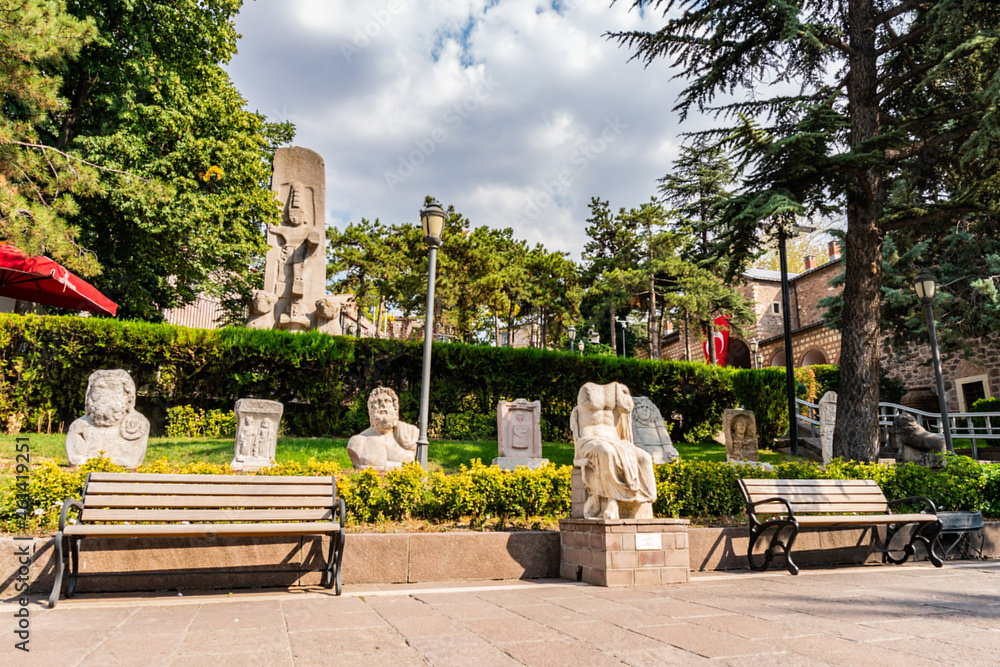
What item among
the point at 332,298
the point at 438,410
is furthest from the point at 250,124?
the point at 438,410

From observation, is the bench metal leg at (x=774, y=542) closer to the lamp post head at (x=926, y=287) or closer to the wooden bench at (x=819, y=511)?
the wooden bench at (x=819, y=511)

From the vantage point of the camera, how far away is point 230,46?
16875 millimetres

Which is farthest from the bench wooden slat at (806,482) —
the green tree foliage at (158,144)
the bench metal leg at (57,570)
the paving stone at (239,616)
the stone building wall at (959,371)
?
the stone building wall at (959,371)

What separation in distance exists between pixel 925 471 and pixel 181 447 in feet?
37.1

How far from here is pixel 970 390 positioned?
19812 millimetres

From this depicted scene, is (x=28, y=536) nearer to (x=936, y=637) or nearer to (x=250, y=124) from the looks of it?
(x=936, y=637)

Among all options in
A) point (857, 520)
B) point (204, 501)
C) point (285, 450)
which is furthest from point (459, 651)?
point (285, 450)

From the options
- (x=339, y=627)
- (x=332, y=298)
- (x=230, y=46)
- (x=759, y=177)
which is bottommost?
(x=339, y=627)

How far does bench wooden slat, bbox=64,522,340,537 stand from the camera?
12.4 ft

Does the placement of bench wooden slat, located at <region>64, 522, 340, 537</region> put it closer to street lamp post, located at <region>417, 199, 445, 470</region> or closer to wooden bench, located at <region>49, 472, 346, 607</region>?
wooden bench, located at <region>49, 472, 346, 607</region>

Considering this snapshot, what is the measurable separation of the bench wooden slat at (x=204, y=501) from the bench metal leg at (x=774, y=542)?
163 inches

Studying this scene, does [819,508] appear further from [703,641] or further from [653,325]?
[653,325]

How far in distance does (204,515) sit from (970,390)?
2408 centimetres

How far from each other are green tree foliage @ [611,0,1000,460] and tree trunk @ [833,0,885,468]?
0.02 metres
